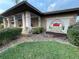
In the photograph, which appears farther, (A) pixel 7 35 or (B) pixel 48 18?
(B) pixel 48 18

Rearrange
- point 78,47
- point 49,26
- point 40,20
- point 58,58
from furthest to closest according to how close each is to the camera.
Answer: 1. point 40,20
2. point 49,26
3. point 78,47
4. point 58,58

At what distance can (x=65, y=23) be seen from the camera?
1326 cm

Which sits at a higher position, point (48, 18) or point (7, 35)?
point (48, 18)

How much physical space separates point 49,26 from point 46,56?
29.1ft

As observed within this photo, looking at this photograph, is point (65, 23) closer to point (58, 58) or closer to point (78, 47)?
point (78, 47)

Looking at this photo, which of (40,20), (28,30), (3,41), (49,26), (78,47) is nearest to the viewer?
(78,47)

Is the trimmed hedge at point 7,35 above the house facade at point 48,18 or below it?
below

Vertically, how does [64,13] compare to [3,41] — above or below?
above

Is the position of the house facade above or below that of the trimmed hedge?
above

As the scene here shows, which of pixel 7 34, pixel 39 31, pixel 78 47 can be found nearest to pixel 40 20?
pixel 39 31

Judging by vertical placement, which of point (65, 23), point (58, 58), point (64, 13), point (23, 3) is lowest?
point (58, 58)

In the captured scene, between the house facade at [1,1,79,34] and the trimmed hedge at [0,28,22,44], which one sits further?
the house facade at [1,1,79,34]

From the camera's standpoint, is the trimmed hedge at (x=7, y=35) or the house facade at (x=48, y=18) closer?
the trimmed hedge at (x=7, y=35)

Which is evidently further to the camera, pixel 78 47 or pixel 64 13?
pixel 64 13
